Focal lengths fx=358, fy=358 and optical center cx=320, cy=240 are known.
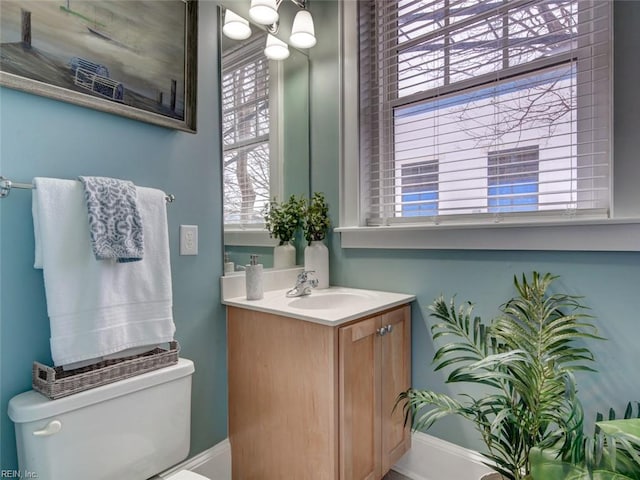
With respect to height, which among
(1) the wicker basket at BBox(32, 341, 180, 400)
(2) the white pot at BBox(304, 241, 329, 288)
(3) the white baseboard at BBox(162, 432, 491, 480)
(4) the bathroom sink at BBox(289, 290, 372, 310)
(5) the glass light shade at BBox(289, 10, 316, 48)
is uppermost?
(5) the glass light shade at BBox(289, 10, 316, 48)

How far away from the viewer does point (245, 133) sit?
1.70 m

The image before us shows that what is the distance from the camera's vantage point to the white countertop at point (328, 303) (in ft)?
4.15

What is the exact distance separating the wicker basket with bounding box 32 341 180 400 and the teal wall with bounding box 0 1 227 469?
0.08m

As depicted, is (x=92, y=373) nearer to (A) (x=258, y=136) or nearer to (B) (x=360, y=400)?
(B) (x=360, y=400)

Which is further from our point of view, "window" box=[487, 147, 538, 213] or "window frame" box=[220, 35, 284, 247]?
"window frame" box=[220, 35, 284, 247]

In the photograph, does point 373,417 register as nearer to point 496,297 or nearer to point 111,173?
point 496,297

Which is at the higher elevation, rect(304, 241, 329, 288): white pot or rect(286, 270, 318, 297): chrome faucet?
rect(304, 241, 329, 288): white pot

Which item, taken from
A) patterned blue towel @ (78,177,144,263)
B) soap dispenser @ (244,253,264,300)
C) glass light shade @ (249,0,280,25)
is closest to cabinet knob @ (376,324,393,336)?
soap dispenser @ (244,253,264,300)

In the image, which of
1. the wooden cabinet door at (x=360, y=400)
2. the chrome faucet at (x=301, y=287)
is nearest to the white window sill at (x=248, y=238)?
the chrome faucet at (x=301, y=287)

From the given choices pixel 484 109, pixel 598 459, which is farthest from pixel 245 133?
pixel 598 459

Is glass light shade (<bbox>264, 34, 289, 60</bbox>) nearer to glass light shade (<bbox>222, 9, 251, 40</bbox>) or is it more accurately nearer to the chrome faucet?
glass light shade (<bbox>222, 9, 251, 40</bbox>)

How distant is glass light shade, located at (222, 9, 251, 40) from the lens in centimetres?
157

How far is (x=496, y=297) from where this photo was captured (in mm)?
1443

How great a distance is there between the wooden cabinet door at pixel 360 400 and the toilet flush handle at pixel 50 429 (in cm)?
81
